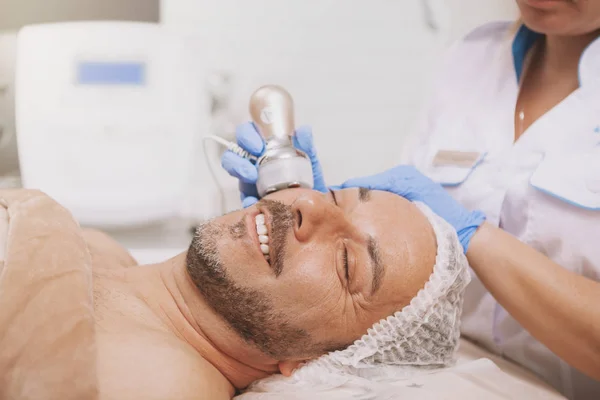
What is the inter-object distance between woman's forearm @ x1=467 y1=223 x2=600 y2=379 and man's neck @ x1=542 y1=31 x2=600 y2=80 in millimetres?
421

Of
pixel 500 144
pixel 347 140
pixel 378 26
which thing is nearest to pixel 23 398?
pixel 500 144

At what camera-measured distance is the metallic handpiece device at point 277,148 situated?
3.64 feet

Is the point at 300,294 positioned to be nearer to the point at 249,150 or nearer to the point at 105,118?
the point at 249,150

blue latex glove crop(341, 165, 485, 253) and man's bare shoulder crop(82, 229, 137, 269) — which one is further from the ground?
blue latex glove crop(341, 165, 485, 253)

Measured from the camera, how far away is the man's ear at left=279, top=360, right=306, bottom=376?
1.04 meters

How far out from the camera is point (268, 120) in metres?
1.18

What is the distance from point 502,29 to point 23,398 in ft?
4.41

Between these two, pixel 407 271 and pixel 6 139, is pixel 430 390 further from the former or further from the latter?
pixel 6 139

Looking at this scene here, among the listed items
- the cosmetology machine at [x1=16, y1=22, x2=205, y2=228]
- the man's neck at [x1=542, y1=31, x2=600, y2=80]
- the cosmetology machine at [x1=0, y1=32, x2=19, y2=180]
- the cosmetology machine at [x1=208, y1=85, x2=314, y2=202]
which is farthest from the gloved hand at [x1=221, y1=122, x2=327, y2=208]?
the cosmetology machine at [x1=0, y1=32, x2=19, y2=180]

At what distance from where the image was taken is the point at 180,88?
1.64 m

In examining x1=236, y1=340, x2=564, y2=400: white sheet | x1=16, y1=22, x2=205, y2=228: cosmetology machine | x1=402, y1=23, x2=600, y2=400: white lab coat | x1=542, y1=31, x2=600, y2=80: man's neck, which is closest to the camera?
x1=236, y1=340, x2=564, y2=400: white sheet

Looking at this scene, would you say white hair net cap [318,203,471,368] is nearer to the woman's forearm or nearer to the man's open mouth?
the woman's forearm

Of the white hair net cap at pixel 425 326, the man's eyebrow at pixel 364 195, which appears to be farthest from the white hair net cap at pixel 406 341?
the man's eyebrow at pixel 364 195

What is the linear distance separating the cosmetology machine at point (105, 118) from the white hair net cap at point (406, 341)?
29.9 inches
